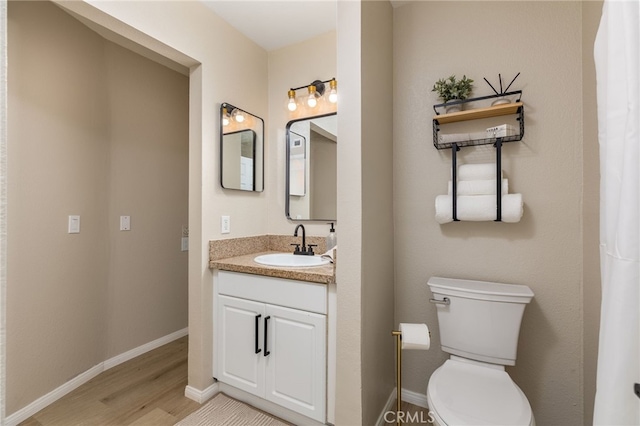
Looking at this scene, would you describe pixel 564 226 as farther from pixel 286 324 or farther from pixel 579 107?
pixel 286 324

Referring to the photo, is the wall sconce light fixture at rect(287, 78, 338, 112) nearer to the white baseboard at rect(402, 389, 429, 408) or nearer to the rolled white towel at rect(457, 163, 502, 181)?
the rolled white towel at rect(457, 163, 502, 181)

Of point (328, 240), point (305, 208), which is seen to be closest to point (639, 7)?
point (328, 240)

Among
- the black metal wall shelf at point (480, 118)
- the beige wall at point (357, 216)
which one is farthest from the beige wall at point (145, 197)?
the black metal wall shelf at point (480, 118)

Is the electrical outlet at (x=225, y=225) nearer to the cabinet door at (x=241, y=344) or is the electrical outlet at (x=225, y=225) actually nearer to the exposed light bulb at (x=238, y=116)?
the cabinet door at (x=241, y=344)

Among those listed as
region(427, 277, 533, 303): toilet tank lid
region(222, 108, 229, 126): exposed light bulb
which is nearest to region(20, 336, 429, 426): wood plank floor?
region(427, 277, 533, 303): toilet tank lid

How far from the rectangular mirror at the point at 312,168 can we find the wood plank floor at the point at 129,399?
1.38 metres

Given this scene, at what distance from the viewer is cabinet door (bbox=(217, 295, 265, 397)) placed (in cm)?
170

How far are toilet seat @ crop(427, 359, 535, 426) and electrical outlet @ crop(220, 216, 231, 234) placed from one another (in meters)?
1.45

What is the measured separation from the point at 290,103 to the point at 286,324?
152 cm

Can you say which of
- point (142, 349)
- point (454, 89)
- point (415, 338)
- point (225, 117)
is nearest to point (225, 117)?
point (225, 117)

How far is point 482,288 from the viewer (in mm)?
1508

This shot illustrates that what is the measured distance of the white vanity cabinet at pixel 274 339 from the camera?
1.53m

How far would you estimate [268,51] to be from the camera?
2385 millimetres

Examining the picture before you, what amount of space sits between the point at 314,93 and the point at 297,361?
1709 mm
